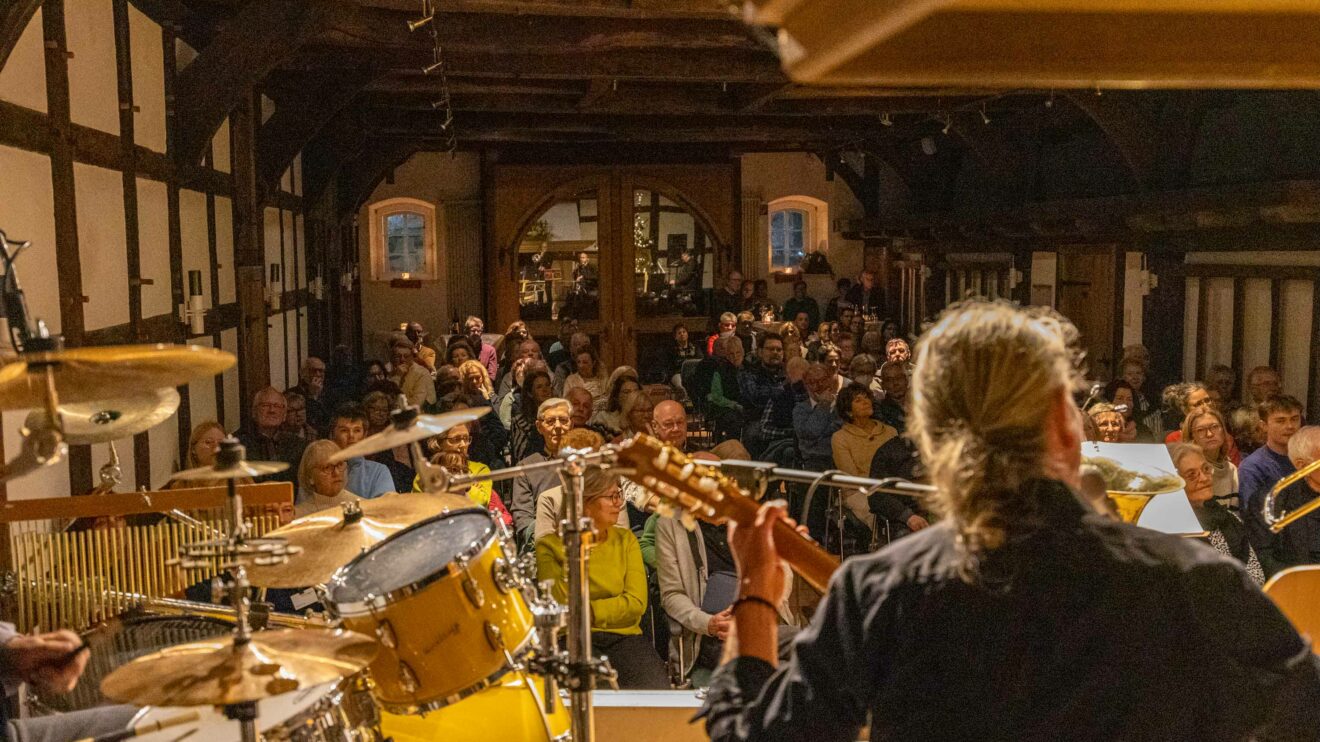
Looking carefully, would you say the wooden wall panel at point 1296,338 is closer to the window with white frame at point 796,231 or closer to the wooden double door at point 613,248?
the wooden double door at point 613,248

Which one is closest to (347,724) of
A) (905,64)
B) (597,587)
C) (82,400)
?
(82,400)

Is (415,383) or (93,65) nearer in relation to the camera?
(93,65)

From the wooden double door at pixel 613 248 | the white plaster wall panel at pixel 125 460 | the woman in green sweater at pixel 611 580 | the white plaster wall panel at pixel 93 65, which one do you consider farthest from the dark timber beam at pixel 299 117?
the wooden double door at pixel 613 248

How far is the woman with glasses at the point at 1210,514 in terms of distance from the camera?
4.49 m

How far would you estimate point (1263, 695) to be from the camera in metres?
1.38

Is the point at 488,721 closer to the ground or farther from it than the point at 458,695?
closer to the ground

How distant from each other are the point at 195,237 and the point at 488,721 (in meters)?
3.86

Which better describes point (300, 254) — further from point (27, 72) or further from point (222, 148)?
point (27, 72)

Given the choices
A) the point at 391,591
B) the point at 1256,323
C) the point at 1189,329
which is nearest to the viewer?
the point at 391,591

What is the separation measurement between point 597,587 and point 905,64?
3.24m

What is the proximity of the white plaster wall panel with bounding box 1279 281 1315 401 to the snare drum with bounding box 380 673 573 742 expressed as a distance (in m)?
5.66

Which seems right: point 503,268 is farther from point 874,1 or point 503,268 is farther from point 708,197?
point 874,1

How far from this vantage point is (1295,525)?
458 cm

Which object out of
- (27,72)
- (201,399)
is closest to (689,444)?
(201,399)
